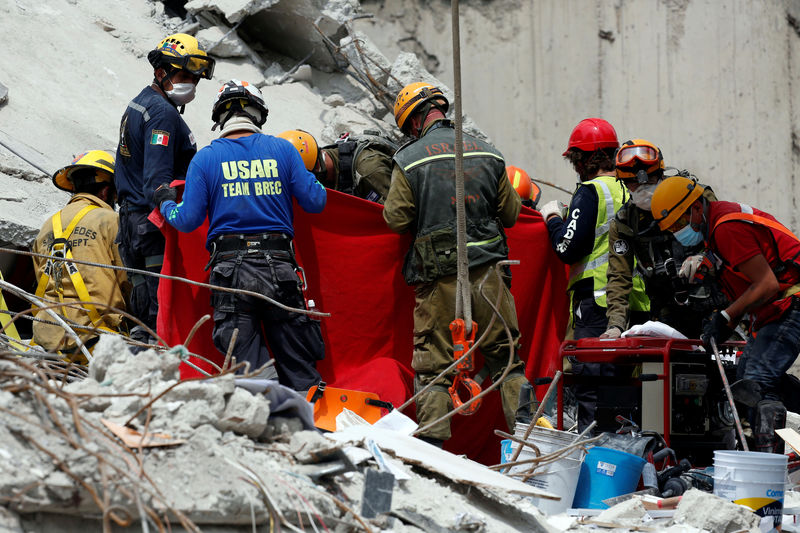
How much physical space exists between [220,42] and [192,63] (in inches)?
169

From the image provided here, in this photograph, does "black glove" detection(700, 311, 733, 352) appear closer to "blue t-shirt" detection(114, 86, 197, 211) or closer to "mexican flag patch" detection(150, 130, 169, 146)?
"blue t-shirt" detection(114, 86, 197, 211)

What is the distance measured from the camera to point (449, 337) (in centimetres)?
538

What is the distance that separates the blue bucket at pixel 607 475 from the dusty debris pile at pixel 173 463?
1205 millimetres

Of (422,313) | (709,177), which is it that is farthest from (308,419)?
(709,177)

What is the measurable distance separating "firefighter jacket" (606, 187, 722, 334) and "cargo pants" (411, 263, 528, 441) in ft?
2.21

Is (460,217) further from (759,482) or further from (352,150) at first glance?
(759,482)

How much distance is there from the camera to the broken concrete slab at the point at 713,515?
11.9ft

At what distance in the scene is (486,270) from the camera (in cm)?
547

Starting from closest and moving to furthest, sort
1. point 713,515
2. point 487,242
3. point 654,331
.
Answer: point 713,515, point 654,331, point 487,242

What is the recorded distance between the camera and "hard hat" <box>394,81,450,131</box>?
576 centimetres

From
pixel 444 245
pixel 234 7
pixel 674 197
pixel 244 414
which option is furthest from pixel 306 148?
pixel 234 7

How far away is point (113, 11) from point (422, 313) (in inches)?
259

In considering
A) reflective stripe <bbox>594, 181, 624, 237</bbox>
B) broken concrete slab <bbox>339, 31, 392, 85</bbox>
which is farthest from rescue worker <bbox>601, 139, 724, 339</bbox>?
broken concrete slab <bbox>339, 31, 392, 85</bbox>


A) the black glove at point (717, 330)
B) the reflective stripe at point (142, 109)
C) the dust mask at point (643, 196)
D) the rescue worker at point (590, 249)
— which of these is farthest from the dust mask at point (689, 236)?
the reflective stripe at point (142, 109)
